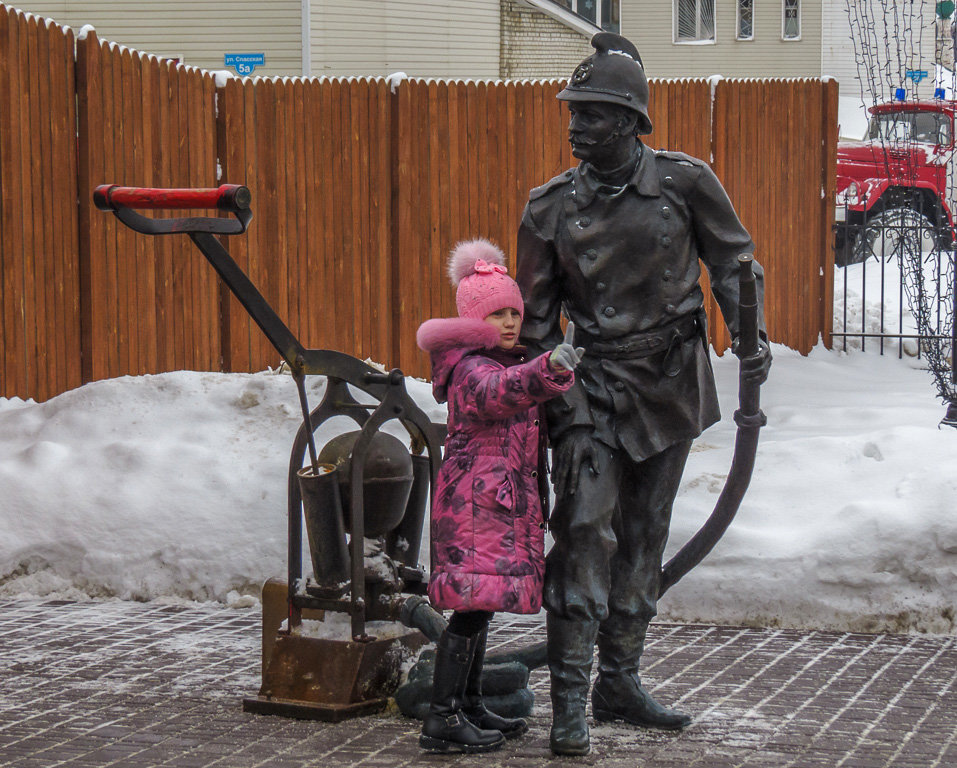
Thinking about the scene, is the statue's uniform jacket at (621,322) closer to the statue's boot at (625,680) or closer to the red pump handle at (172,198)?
the statue's boot at (625,680)

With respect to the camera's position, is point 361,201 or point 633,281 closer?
point 633,281

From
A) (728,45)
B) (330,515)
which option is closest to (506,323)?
(330,515)

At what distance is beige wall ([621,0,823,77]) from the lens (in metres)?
34.0

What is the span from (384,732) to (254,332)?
5.96m

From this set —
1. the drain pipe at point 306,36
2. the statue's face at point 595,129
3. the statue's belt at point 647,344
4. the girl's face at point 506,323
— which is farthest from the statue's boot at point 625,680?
the drain pipe at point 306,36

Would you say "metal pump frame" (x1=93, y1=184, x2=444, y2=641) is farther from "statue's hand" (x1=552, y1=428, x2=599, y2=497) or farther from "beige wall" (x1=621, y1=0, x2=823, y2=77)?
"beige wall" (x1=621, y1=0, x2=823, y2=77)

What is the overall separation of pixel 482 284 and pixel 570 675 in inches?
46.7

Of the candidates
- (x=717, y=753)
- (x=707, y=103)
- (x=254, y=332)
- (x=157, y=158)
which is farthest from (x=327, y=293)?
(x=717, y=753)

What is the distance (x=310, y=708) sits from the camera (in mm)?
4672

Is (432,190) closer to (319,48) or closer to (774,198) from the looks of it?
(774,198)

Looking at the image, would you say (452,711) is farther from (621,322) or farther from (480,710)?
(621,322)

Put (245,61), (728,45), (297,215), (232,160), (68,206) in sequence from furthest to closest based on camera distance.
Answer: (728,45) < (245,61) < (297,215) < (232,160) < (68,206)

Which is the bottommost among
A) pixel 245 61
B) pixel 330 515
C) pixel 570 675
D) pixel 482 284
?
pixel 570 675

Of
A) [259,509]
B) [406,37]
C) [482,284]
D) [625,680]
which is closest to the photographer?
[482,284]
